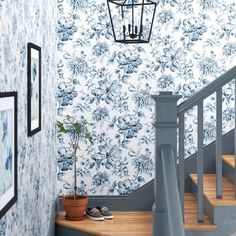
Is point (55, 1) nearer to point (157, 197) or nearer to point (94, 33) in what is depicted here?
point (94, 33)

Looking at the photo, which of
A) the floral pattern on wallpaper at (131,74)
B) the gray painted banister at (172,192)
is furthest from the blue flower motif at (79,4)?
the gray painted banister at (172,192)

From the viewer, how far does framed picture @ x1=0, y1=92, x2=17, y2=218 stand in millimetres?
2271

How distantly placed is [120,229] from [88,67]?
146 cm

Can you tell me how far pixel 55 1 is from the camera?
4625 mm

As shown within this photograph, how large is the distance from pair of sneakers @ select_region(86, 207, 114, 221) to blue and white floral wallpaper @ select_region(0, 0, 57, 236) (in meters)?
0.34

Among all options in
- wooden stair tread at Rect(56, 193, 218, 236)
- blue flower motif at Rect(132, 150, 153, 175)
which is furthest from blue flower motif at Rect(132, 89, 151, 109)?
wooden stair tread at Rect(56, 193, 218, 236)

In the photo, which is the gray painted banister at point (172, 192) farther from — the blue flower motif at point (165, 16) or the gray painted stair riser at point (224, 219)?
the blue flower motif at point (165, 16)

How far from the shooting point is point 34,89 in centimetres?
327

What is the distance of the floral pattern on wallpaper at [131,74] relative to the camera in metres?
4.77

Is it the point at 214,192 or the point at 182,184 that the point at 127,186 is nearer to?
the point at 214,192

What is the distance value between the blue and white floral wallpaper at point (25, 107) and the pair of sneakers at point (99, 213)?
34 centimetres

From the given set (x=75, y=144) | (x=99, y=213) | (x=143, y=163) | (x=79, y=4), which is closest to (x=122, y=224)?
(x=99, y=213)

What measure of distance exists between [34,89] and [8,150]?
3.07 feet

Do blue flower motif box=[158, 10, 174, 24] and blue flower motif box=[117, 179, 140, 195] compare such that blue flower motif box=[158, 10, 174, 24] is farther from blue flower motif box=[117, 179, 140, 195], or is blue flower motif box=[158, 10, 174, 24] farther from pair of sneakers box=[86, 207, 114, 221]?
pair of sneakers box=[86, 207, 114, 221]
